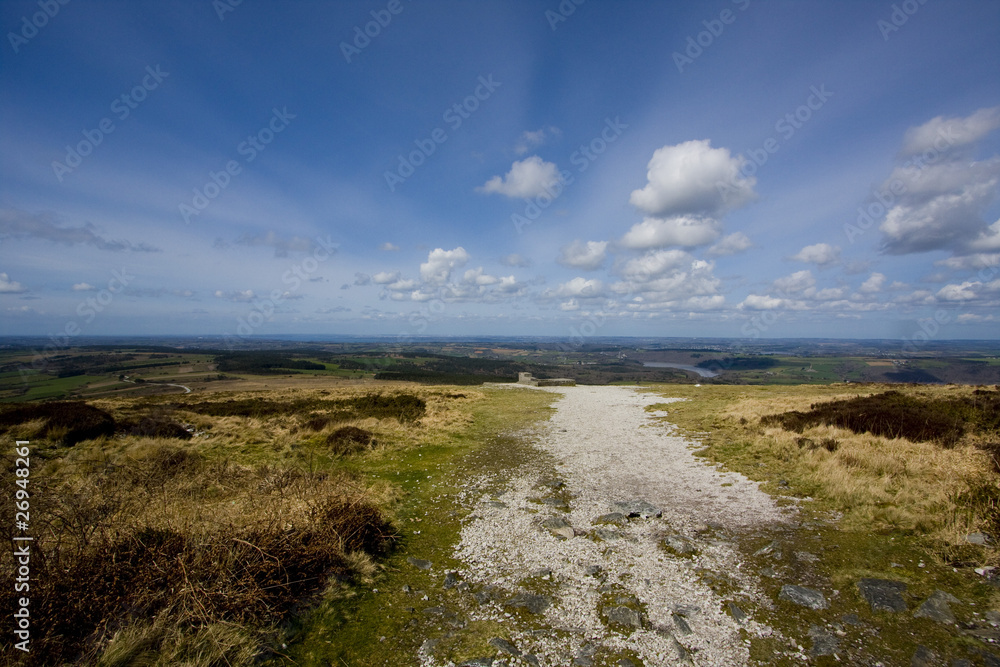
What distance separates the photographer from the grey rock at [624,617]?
5.19 m

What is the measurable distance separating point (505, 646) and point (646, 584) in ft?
8.25

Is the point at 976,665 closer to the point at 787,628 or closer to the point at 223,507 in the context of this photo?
the point at 787,628

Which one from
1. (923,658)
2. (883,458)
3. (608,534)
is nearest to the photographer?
(923,658)

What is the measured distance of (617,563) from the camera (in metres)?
6.68

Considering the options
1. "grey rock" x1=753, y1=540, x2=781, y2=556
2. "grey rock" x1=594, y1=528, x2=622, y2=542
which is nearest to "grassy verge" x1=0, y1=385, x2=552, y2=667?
"grey rock" x1=594, y1=528, x2=622, y2=542

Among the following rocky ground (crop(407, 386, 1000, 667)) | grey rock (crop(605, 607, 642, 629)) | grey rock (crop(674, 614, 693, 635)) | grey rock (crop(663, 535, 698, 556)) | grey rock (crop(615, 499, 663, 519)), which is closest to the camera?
rocky ground (crop(407, 386, 1000, 667))

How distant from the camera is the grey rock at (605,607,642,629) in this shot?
204 inches

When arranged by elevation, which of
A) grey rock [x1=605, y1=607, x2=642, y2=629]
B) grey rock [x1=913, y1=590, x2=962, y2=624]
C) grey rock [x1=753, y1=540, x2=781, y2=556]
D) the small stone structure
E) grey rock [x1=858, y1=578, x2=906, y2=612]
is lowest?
the small stone structure

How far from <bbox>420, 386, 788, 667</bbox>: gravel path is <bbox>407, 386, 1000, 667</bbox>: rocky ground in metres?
0.02

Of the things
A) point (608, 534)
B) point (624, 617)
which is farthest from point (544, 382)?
point (624, 617)

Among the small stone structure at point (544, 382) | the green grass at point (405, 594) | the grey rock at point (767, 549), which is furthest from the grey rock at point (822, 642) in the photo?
the small stone structure at point (544, 382)

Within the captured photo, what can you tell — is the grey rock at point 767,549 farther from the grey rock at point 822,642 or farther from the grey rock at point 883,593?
the grey rock at point 822,642

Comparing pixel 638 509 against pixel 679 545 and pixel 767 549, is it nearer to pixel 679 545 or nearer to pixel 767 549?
pixel 679 545

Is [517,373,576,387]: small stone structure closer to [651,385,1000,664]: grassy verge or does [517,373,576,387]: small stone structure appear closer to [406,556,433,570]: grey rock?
[651,385,1000,664]: grassy verge
